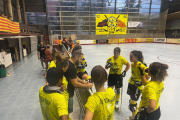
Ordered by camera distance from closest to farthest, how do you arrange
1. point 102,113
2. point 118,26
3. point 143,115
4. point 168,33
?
point 102,113 < point 143,115 < point 118,26 < point 168,33

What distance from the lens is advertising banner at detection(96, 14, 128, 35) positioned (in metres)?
27.4

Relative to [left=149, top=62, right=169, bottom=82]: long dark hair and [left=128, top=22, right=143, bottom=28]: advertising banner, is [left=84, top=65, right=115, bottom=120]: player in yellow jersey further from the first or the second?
[left=128, top=22, right=143, bottom=28]: advertising banner

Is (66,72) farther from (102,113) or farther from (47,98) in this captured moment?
(102,113)

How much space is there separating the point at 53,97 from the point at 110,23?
28517 mm

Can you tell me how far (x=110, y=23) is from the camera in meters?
27.9

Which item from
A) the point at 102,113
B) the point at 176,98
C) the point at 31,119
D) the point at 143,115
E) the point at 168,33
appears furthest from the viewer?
the point at 168,33

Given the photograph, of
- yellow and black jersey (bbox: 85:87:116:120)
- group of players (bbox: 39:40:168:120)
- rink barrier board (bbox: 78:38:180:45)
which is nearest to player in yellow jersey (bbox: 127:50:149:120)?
group of players (bbox: 39:40:168:120)

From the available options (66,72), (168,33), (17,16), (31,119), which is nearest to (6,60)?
(31,119)

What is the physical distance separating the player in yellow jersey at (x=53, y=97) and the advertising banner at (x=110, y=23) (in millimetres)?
27089

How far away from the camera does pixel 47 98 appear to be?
56.4 inches

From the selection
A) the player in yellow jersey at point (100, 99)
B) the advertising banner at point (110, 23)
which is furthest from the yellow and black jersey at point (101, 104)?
the advertising banner at point (110, 23)

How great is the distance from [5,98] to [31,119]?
1898 mm

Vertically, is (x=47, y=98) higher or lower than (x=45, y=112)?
higher

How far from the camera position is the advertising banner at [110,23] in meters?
27.4
